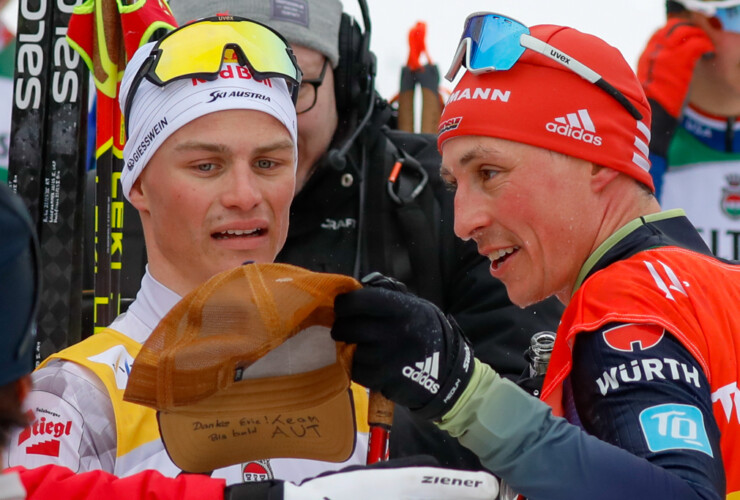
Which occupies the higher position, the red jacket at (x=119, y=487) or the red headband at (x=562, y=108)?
the red headband at (x=562, y=108)

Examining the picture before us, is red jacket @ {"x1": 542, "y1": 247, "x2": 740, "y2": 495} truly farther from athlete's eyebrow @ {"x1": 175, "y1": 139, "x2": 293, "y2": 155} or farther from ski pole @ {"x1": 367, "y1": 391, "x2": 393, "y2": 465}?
athlete's eyebrow @ {"x1": 175, "y1": 139, "x2": 293, "y2": 155}

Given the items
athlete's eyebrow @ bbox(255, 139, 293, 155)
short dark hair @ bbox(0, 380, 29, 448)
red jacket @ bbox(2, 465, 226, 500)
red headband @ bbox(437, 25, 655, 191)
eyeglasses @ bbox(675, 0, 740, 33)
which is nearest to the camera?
short dark hair @ bbox(0, 380, 29, 448)

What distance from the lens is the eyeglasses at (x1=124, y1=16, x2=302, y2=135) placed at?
276 centimetres

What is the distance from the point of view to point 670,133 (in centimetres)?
554

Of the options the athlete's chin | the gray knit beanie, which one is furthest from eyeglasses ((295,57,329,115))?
the athlete's chin

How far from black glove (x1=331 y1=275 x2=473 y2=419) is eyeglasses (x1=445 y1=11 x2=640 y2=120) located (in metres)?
1.01

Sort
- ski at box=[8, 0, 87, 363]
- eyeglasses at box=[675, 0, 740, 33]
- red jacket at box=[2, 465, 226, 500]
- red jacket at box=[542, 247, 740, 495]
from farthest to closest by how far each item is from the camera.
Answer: eyeglasses at box=[675, 0, 740, 33] < ski at box=[8, 0, 87, 363] < red jacket at box=[542, 247, 740, 495] < red jacket at box=[2, 465, 226, 500]

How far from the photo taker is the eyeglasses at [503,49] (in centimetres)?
270

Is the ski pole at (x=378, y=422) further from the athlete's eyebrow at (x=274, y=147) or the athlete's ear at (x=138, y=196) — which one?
the athlete's ear at (x=138, y=196)

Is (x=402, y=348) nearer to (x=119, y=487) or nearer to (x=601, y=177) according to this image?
(x=119, y=487)

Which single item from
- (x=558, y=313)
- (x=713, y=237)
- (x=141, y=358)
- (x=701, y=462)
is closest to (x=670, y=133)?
(x=713, y=237)

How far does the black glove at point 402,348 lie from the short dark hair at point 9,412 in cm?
70

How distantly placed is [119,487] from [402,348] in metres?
0.61

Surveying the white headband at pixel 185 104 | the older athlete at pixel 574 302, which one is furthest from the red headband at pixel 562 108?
the white headband at pixel 185 104
